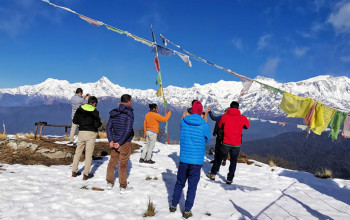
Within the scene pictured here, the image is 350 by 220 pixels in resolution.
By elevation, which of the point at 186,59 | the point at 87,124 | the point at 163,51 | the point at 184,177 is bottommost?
the point at 184,177

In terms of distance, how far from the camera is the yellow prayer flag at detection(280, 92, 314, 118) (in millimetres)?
7629

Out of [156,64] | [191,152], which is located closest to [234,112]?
[191,152]

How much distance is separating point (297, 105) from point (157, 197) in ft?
19.1


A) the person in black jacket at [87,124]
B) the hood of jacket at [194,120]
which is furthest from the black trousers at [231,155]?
the person in black jacket at [87,124]

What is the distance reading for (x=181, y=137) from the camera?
4.73 m

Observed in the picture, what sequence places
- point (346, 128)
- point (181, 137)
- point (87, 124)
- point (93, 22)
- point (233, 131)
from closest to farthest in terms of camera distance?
point (181, 137) → point (87, 124) → point (233, 131) → point (93, 22) → point (346, 128)

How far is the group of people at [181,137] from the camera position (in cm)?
457

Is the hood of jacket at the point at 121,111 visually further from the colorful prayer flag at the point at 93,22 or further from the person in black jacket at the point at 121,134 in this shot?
the colorful prayer flag at the point at 93,22

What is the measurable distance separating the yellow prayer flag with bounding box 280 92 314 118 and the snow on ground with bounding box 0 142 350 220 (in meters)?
2.45

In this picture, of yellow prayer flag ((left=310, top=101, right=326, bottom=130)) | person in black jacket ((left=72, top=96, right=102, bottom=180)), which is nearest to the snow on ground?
person in black jacket ((left=72, top=96, right=102, bottom=180))

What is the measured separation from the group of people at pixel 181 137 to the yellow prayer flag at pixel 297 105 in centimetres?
215

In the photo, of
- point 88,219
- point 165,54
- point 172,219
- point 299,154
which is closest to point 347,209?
point 172,219

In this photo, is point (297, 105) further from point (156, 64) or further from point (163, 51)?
point (156, 64)

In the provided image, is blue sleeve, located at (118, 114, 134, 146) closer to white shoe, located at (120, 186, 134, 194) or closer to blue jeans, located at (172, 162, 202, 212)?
white shoe, located at (120, 186, 134, 194)
